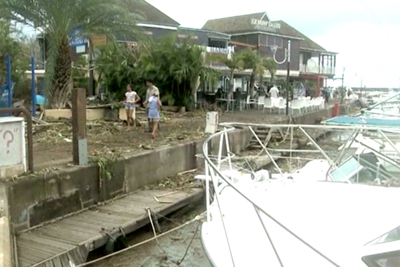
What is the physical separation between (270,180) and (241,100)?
1913cm

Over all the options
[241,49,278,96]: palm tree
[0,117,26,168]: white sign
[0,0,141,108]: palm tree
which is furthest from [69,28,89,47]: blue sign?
[241,49,278,96]: palm tree

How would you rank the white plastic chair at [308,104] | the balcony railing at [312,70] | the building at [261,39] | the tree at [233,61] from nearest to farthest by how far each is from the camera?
the tree at [233,61]
the white plastic chair at [308,104]
the building at [261,39]
the balcony railing at [312,70]

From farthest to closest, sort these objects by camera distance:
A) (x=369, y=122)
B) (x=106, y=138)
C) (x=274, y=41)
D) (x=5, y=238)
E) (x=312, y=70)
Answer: (x=312, y=70), (x=274, y=41), (x=106, y=138), (x=369, y=122), (x=5, y=238)

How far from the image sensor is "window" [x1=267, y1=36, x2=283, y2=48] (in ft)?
132

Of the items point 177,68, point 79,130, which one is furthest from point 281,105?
point 79,130

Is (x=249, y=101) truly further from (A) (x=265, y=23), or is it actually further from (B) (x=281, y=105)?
(A) (x=265, y=23)

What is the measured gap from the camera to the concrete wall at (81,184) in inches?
260

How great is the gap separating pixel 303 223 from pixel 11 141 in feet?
15.3

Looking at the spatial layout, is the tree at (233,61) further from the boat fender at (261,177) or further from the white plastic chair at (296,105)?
the boat fender at (261,177)

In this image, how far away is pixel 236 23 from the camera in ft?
139

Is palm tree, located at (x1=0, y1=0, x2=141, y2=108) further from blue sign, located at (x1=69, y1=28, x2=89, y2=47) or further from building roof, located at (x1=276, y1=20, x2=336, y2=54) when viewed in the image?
building roof, located at (x1=276, y1=20, x2=336, y2=54)

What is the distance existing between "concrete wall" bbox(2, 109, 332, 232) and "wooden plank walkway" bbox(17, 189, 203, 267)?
0.62 ft

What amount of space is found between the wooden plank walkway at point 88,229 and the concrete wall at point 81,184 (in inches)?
7.4

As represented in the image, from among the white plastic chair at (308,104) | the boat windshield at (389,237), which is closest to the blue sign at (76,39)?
the boat windshield at (389,237)
